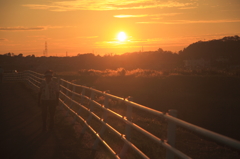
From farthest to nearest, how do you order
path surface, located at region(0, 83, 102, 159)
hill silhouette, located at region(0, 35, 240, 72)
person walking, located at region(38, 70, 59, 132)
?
hill silhouette, located at region(0, 35, 240, 72) < person walking, located at region(38, 70, 59, 132) < path surface, located at region(0, 83, 102, 159)

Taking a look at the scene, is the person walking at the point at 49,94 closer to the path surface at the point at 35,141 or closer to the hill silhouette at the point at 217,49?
the path surface at the point at 35,141

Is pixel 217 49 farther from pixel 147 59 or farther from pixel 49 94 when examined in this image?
pixel 49 94

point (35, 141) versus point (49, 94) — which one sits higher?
point (49, 94)

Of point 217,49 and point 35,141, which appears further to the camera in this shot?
point 217,49

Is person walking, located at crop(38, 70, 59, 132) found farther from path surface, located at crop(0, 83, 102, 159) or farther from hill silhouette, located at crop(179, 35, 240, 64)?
Result: hill silhouette, located at crop(179, 35, 240, 64)

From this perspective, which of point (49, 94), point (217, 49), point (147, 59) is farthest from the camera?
point (147, 59)

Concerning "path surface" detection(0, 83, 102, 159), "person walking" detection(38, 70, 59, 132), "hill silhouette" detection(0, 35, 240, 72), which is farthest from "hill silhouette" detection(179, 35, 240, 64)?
"person walking" detection(38, 70, 59, 132)

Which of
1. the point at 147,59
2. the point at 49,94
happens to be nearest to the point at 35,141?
the point at 49,94

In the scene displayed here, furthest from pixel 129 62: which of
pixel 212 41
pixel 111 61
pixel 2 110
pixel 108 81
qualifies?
pixel 2 110

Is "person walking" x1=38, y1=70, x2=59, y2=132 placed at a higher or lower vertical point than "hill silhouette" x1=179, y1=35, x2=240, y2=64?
lower

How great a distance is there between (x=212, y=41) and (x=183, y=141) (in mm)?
151751

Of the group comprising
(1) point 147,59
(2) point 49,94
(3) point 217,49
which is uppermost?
(3) point 217,49

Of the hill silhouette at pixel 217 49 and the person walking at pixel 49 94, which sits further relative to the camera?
the hill silhouette at pixel 217 49

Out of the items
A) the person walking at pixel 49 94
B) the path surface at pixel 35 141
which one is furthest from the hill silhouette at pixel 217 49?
the person walking at pixel 49 94
